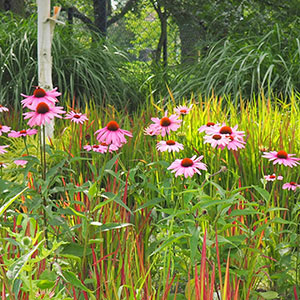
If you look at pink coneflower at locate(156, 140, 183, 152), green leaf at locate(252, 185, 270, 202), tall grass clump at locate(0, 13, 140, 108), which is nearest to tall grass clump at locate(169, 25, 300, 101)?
tall grass clump at locate(0, 13, 140, 108)

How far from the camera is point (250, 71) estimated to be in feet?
14.5

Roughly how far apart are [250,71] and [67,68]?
1845 millimetres

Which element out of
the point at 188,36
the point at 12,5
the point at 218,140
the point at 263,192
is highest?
the point at 12,5

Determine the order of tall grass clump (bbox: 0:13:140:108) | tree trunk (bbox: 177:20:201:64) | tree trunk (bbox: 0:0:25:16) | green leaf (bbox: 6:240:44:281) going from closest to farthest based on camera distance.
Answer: green leaf (bbox: 6:240:44:281) < tall grass clump (bbox: 0:13:140:108) < tree trunk (bbox: 0:0:25:16) < tree trunk (bbox: 177:20:201:64)

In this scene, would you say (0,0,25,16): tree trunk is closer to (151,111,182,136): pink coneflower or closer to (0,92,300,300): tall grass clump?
(0,92,300,300): tall grass clump

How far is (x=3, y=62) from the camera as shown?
4848 mm

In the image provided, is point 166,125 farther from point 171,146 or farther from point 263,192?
point 263,192

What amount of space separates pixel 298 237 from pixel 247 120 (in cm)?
121

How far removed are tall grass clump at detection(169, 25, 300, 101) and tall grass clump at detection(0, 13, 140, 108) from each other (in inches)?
25.6

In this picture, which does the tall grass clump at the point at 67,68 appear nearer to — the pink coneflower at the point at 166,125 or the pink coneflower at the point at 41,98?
the pink coneflower at the point at 166,125

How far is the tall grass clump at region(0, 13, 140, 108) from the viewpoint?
4727 millimetres

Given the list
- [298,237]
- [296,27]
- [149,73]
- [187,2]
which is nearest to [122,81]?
[149,73]

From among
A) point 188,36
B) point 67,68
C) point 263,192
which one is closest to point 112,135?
point 263,192

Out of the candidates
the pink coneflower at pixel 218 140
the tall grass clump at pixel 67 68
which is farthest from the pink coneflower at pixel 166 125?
the tall grass clump at pixel 67 68
